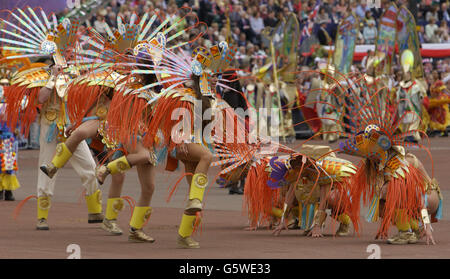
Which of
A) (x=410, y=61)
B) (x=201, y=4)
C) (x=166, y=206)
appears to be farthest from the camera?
(x=201, y=4)

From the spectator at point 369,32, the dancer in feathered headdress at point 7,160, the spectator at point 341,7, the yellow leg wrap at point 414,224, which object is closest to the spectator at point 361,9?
the spectator at point 341,7

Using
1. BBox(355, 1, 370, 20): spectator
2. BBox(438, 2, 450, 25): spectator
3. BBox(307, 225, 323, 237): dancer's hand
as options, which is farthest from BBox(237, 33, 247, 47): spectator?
BBox(307, 225, 323, 237): dancer's hand

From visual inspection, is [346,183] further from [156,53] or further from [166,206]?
[166,206]

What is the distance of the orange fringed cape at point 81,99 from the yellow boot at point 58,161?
44 centimetres

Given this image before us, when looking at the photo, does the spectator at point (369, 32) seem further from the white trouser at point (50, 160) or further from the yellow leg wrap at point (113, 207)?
the yellow leg wrap at point (113, 207)

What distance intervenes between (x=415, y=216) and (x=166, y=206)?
416 cm

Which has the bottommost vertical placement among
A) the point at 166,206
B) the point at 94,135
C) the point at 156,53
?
the point at 166,206

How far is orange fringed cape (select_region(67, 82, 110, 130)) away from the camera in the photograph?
9.45 metres

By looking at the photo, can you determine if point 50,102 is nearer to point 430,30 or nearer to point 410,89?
point 410,89

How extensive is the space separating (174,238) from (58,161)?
1.28 m

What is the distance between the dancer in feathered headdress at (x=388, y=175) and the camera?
8742 mm

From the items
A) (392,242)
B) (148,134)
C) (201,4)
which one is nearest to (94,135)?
(148,134)

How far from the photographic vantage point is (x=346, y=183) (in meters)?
9.41
